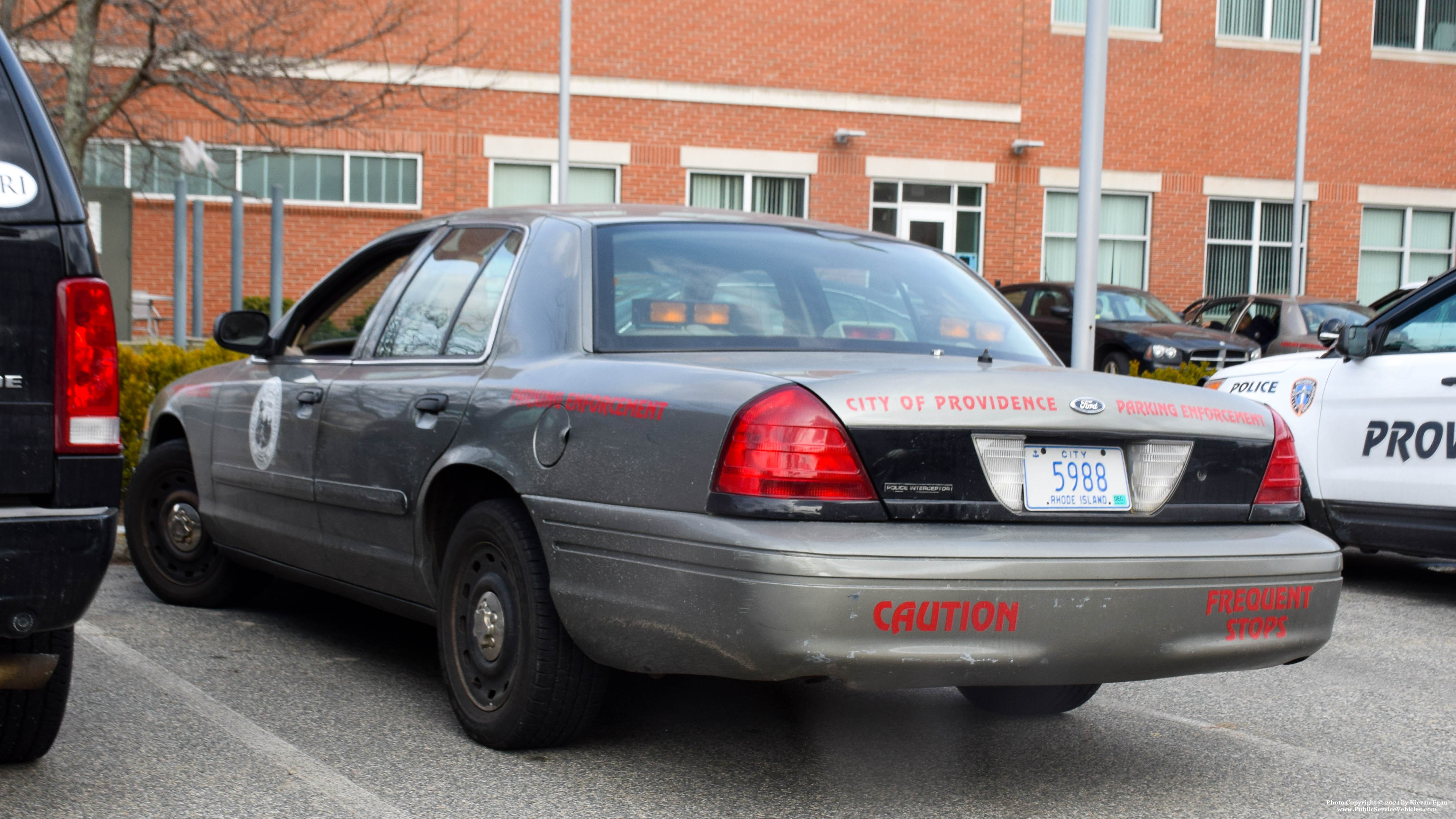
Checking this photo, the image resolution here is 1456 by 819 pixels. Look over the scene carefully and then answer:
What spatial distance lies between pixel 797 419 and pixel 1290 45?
27.9 metres

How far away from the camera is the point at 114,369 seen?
3.33 meters

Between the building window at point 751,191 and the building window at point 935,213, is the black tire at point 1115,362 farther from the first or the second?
the building window at point 751,191

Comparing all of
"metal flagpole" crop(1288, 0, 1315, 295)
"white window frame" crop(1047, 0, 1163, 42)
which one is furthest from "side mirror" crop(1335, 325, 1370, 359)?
"white window frame" crop(1047, 0, 1163, 42)

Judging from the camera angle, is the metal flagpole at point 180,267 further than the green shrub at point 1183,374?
Yes

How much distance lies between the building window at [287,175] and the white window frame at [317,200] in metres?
0.01

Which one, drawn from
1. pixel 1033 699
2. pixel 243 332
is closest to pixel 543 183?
pixel 243 332

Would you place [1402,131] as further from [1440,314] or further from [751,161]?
[1440,314]

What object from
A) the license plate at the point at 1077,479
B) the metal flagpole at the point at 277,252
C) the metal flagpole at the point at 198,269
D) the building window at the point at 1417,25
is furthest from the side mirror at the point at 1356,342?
the building window at the point at 1417,25

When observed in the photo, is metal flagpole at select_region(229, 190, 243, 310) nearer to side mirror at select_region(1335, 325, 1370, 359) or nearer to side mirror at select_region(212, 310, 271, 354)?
side mirror at select_region(212, 310, 271, 354)

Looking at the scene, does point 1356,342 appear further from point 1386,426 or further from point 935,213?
point 935,213

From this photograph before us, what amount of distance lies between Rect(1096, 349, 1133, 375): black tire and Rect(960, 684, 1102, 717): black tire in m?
14.2

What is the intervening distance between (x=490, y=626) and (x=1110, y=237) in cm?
2546

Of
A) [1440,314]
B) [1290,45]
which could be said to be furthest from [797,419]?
[1290,45]

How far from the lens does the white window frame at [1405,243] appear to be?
29125 millimetres
